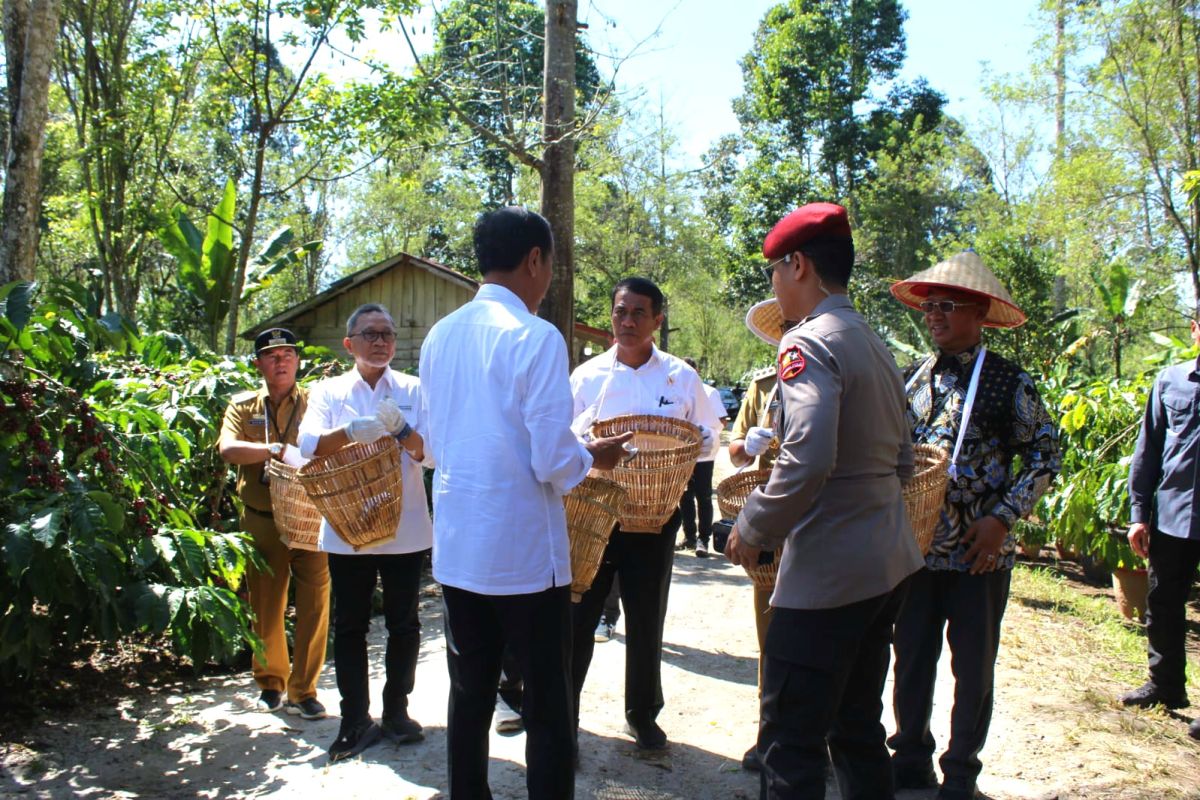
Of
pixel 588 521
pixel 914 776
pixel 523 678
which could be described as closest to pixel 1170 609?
pixel 914 776

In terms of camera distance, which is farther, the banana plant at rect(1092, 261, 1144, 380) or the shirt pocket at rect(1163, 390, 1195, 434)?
the banana plant at rect(1092, 261, 1144, 380)

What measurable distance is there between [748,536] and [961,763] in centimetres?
173

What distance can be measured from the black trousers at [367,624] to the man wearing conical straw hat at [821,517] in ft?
6.54

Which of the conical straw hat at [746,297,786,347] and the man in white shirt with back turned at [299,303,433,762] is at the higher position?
the conical straw hat at [746,297,786,347]

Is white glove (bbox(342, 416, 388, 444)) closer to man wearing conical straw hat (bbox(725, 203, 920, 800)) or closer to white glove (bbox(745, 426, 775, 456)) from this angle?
white glove (bbox(745, 426, 775, 456))

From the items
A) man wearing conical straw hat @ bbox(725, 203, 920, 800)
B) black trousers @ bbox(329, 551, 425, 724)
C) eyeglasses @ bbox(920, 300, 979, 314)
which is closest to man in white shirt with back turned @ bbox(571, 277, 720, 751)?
black trousers @ bbox(329, 551, 425, 724)

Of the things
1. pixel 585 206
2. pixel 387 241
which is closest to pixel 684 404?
pixel 585 206

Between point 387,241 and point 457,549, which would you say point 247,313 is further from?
point 457,549

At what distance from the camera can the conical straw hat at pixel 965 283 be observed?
401cm

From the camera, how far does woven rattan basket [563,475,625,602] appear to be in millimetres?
3809

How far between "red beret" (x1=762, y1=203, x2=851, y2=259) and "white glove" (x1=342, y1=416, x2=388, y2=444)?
1813mm

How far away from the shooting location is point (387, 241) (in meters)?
40.0

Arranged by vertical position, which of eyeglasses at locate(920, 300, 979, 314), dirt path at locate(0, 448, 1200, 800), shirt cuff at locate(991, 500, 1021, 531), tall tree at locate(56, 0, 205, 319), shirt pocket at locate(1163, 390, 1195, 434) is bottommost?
dirt path at locate(0, 448, 1200, 800)

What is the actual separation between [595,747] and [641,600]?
731 millimetres
